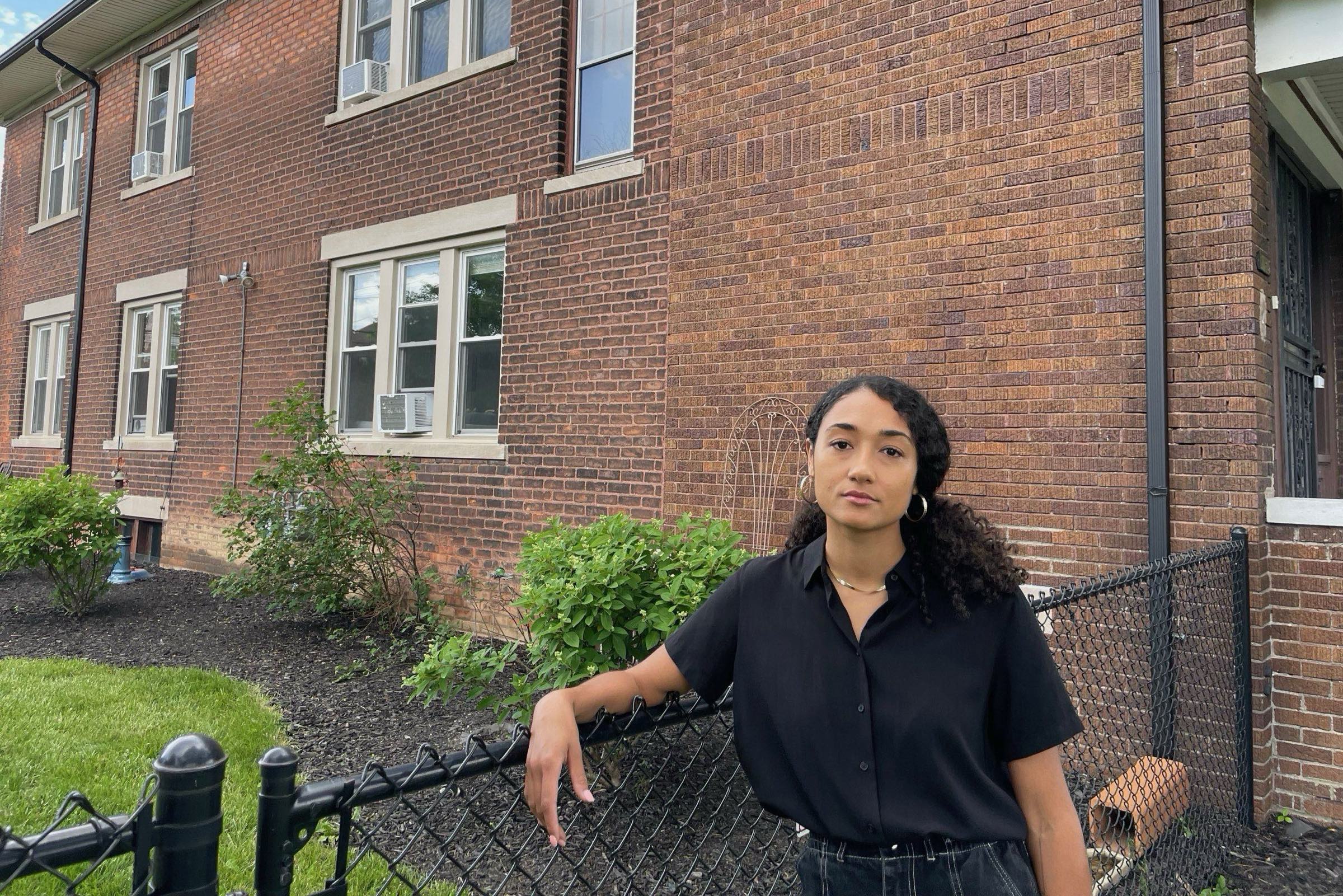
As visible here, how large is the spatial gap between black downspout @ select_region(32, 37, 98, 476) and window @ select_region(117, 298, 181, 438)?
1.16 metres

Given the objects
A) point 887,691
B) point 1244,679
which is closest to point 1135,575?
point 1244,679

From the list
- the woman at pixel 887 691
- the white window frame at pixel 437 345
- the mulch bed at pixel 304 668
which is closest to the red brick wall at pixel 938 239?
the mulch bed at pixel 304 668

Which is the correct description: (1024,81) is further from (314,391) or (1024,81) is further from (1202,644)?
(314,391)

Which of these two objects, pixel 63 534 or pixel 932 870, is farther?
pixel 63 534

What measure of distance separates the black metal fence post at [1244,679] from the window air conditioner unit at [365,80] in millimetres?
8364

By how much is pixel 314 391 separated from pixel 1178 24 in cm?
786

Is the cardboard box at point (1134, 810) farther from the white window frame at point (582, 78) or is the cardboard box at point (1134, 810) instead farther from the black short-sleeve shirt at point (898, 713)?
the white window frame at point (582, 78)

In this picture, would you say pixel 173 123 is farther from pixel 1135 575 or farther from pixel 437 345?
pixel 1135 575

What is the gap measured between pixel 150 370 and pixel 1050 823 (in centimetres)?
1281

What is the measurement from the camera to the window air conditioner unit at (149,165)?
40.1ft

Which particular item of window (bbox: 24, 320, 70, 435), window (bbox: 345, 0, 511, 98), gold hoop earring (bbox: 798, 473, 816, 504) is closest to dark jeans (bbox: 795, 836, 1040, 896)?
gold hoop earring (bbox: 798, 473, 816, 504)

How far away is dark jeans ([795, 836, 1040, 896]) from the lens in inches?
63.2

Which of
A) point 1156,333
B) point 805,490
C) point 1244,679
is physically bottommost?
point 1244,679

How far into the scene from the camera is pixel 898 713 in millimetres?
1637
